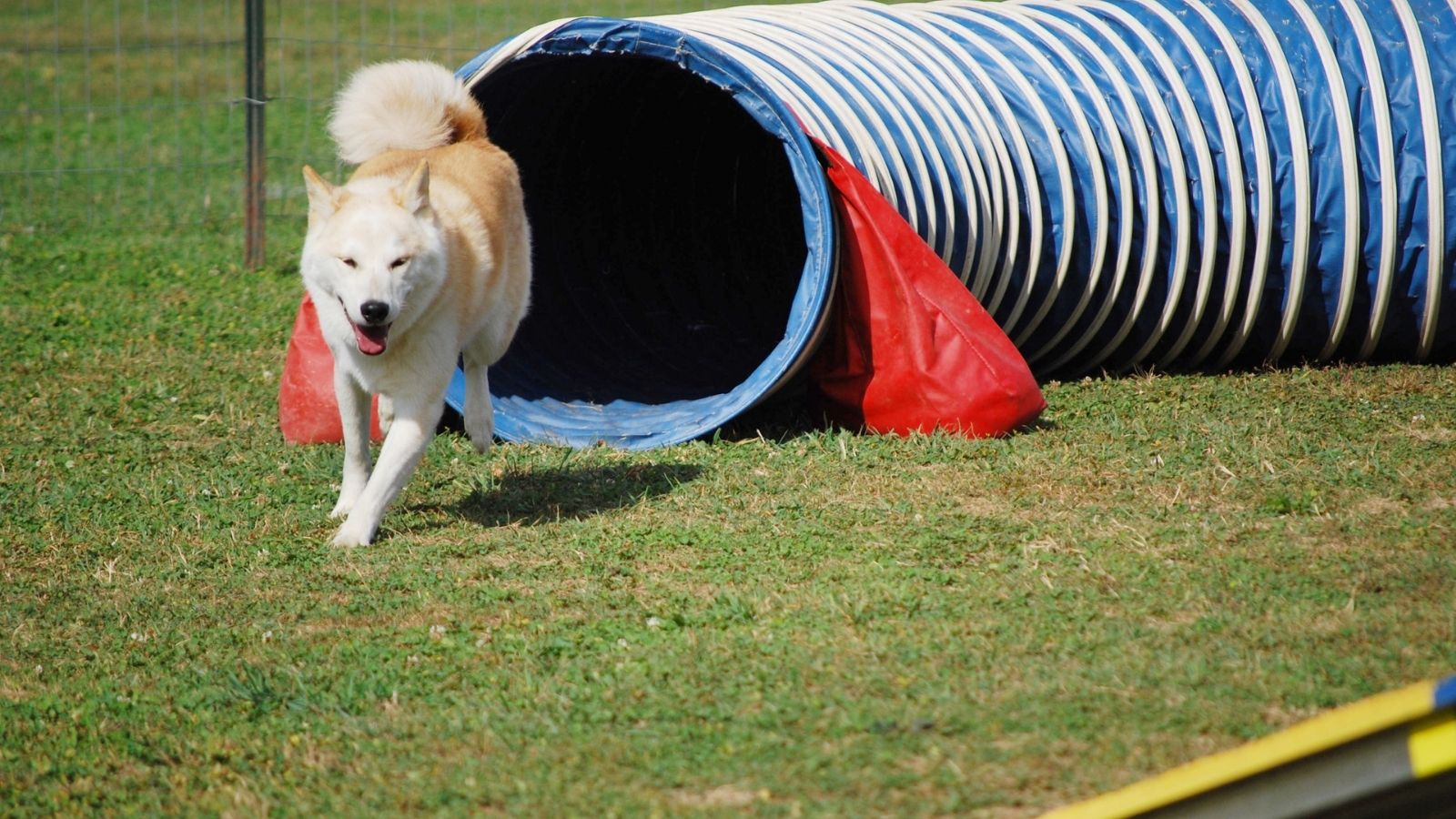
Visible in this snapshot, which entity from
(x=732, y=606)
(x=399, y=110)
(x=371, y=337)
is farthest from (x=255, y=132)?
(x=732, y=606)

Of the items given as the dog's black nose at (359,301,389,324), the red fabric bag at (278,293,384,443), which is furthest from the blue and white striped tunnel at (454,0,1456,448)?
the dog's black nose at (359,301,389,324)

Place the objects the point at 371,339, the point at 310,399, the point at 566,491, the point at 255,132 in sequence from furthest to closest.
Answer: the point at 255,132, the point at 310,399, the point at 566,491, the point at 371,339

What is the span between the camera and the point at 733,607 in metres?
3.74

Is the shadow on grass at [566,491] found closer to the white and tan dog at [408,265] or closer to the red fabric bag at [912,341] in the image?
the white and tan dog at [408,265]

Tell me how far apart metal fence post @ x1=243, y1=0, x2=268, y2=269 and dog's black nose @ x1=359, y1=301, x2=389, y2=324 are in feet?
15.7

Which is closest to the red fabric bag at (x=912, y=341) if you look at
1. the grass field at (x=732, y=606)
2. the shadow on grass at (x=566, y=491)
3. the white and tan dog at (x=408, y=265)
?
the grass field at (x=732, y=606)

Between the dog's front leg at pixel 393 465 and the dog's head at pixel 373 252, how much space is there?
0.73 ft

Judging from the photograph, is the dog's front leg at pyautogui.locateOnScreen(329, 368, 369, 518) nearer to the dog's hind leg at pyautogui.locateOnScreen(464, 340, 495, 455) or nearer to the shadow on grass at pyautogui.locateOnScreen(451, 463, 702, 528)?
the shadow on grass at pyautogui.locateOnScreen(451, 463, 702, 528)

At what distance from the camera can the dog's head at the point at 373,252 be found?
13.8 feet

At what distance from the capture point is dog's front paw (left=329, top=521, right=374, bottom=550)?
441 cm

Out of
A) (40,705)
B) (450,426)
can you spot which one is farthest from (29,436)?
(40,705)

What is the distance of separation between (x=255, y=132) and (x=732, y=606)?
19.6 feet

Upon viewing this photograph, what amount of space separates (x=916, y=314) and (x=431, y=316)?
1.69m

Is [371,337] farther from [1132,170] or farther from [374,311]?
[1132,170]
